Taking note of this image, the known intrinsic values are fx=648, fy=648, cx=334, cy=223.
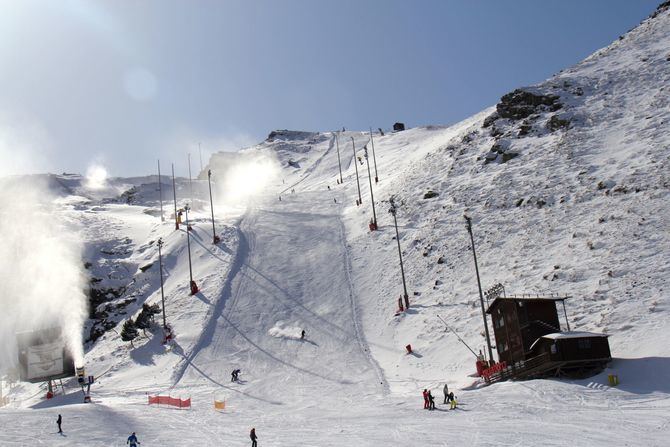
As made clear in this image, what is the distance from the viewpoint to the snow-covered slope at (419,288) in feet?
104

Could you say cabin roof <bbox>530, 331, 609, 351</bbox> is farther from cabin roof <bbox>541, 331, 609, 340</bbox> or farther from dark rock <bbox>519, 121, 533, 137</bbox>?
dark rock <bbox>519, 121, 533, 137</bbox>

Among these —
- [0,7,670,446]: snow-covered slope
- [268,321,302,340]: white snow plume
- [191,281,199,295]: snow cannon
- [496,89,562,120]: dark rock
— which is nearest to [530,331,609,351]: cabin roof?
[0,7,670,446]: snow-covered slope

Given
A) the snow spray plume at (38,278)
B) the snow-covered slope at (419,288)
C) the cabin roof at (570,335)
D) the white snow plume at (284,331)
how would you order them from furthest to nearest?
1. the snow spray plume at (38,278)
2. the white snow plume at (284,331)
3. the cabin roof at (570,335)
4. the snow-covered slope at (419,288)

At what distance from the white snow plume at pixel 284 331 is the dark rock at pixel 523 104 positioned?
4632 centimetres

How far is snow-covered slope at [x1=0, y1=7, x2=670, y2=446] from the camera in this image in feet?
104

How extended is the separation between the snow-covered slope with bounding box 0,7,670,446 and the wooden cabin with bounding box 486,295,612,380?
133cm

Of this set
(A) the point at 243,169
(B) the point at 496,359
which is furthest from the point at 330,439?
(A) the point at 243,169

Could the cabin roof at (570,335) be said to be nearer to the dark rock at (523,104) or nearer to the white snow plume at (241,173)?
the dark rock at (523,104)

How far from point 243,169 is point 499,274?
11423 centimetres

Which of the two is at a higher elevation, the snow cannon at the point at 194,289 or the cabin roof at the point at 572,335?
the snow cannon at the point at 194,289

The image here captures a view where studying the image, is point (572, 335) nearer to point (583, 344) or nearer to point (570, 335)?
point (570, 335)

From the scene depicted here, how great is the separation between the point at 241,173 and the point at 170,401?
119 meters

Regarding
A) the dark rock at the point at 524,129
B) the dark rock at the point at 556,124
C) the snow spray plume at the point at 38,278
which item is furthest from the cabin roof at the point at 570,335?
the dark rock at the point at 524,129

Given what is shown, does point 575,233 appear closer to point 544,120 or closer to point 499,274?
point 499,274
